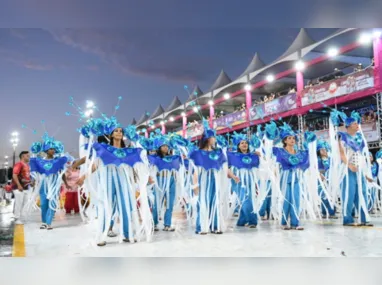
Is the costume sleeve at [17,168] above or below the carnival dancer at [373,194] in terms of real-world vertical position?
above

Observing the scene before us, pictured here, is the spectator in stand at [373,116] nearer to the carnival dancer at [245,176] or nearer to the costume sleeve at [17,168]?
the carnival dancer at [245,176]

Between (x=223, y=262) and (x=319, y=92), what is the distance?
9759 millimetres

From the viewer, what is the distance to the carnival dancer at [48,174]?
570cm

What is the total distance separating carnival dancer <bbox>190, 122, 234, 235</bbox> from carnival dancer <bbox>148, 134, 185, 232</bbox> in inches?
17.1

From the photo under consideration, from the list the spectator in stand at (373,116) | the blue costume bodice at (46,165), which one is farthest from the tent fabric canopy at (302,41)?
the blue costume bodice at (46,165)

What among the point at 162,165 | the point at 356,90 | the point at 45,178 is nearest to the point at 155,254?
the point at 162,165

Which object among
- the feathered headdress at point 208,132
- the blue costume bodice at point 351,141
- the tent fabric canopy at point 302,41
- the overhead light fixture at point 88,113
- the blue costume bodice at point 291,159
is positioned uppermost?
the tent fabric canopy at point 302,41

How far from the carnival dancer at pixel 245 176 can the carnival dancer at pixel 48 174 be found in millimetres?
2426

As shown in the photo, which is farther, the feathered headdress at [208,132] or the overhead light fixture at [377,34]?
the overhead light fixture at [377,34]

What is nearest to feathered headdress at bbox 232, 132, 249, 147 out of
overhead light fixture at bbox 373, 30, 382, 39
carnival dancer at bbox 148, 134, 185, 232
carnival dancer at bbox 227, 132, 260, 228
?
carnival dancer at bbox 227, 132, 260, 228

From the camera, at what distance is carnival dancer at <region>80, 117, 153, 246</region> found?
415cm

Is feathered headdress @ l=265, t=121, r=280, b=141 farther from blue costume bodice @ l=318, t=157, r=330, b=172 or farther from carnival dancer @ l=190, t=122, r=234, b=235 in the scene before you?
blue costume bodice @ l=318, t=157, r=330, b=172

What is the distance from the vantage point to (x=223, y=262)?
341cm
